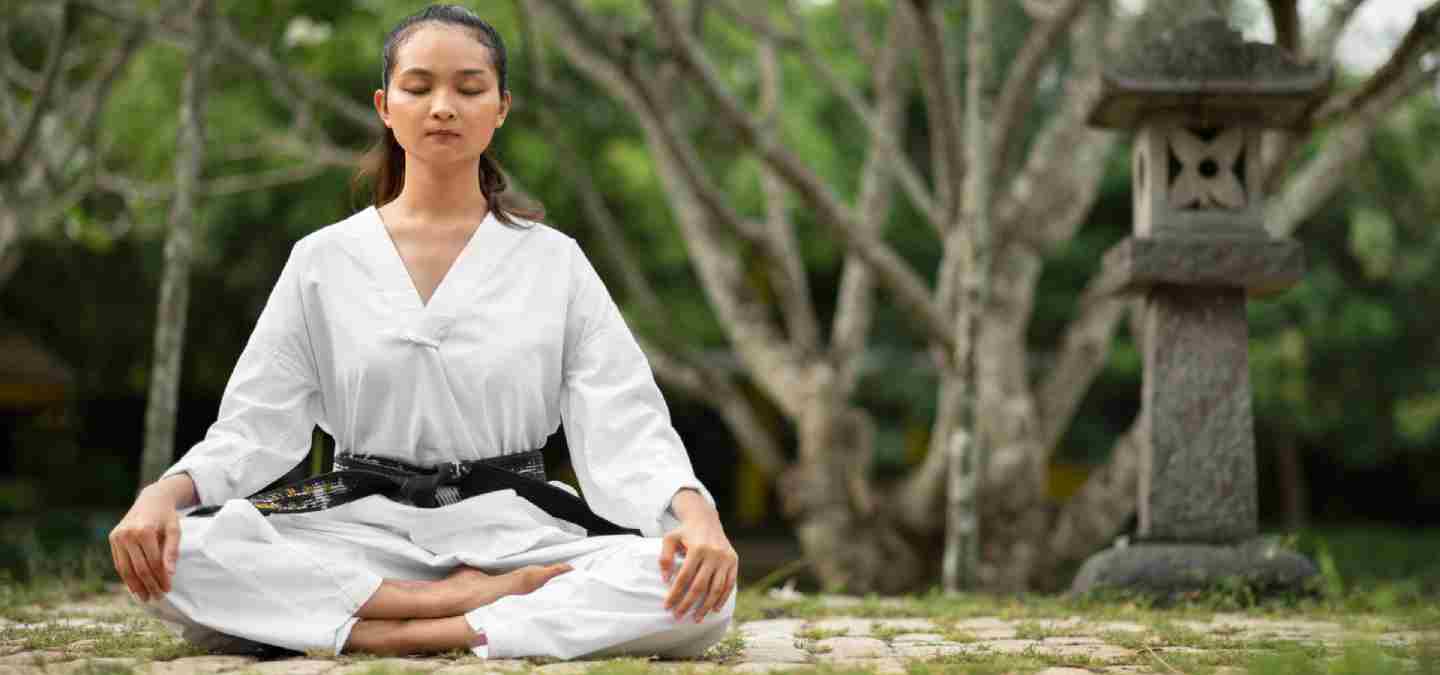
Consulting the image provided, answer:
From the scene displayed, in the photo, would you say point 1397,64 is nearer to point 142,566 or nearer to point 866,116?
point 866,116

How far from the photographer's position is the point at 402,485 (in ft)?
10.3

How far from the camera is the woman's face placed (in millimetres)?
3148

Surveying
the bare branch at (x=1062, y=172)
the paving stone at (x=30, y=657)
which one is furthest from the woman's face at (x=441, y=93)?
the bare branch at (x=1062, y=172)

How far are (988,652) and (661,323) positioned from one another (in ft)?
20.0

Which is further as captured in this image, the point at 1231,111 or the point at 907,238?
the point at 907,238

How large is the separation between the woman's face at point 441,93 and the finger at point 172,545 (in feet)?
3.18

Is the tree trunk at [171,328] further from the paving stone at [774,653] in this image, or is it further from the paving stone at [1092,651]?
the paving stone at [1092,651]

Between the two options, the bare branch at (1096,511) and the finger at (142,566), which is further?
the bare branch at (1096,511)

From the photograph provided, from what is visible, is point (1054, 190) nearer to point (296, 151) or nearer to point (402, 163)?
point (296, 151)

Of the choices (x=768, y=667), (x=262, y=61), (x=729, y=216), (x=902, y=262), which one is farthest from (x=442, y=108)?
(x=262, y=61)

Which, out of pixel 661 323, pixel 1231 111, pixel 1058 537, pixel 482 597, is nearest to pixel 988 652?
pixel 482 597

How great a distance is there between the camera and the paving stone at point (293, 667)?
108 inches

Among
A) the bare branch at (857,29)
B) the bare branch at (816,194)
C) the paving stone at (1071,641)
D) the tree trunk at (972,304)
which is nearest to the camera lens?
the paving stone at (1071,641)

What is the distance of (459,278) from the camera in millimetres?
3191
